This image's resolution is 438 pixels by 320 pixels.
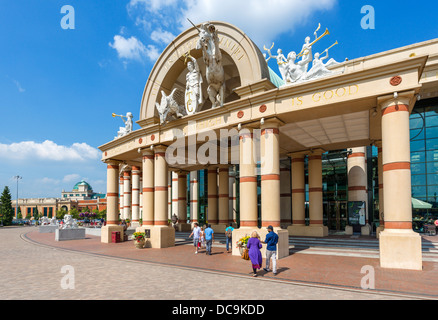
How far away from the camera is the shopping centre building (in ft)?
35.9

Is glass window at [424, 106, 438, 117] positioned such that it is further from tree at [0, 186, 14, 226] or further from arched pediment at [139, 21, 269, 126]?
tree at [0, 186, 14, 226]

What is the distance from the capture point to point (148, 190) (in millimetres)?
19406

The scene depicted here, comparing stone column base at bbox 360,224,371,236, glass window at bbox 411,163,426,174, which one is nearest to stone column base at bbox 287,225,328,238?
stone column base at bbox 360,224,371,236

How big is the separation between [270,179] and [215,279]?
551 centimetres

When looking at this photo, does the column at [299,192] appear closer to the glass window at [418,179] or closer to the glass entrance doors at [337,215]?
the glass entrance doors at [337,215]

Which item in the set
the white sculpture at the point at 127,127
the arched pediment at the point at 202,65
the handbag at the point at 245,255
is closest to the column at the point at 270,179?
the handbag at the point at 245,255

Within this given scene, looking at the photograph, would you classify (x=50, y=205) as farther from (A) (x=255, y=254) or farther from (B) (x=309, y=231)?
(A) (x=255, y=254)

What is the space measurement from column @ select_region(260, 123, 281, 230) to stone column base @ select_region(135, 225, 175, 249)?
7.37 m

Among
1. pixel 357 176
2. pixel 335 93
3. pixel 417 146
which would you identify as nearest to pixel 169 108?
pixel 335 93

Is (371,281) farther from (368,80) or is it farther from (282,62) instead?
(282,62)

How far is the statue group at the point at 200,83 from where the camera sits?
49.1 ft

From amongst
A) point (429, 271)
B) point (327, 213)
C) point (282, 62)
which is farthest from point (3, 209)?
point (429, 271)

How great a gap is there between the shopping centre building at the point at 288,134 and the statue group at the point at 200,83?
0.07m

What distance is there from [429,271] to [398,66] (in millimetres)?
7284
